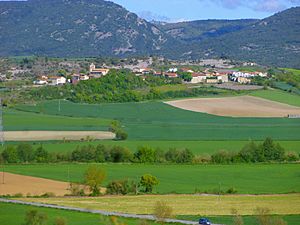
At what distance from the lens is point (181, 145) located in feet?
191

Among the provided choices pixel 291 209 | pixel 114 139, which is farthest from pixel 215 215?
pixel 114 139

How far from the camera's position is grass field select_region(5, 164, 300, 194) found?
4381cm

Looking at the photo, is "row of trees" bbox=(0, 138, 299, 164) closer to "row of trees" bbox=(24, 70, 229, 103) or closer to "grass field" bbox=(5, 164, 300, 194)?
"grass field" bbox=(5, 164, 300, 194)

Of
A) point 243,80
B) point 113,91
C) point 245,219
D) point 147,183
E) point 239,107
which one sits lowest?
point 243,80

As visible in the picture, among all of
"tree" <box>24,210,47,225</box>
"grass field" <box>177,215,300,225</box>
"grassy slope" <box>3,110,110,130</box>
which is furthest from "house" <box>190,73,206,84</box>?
"tree" <box>24,210,47,225</box>

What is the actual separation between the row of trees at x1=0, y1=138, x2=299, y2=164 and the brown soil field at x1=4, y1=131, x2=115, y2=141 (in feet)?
21.6

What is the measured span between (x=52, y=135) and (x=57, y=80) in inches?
1884

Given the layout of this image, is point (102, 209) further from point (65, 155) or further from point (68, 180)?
point (65, 155)

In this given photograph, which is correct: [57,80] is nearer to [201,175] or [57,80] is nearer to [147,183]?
[201,175]

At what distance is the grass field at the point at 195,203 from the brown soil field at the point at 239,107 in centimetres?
3768

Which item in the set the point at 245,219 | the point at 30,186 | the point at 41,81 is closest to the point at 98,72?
the point at 41,81

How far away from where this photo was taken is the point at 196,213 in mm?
35719

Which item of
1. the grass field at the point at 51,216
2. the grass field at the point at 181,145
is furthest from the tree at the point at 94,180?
the grass field at the point at 181,145

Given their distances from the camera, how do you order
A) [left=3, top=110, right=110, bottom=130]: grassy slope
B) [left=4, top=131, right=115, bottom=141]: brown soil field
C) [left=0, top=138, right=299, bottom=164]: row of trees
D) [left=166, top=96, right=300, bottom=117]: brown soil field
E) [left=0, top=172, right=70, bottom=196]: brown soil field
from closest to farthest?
1. [left=0, top=172, right=70, bottom=196]: brown soil field
2. [left=0, top=138, right=299, bottom=164]: row of trees
3. [left=4, top=131, right=115, bottom=141]: brown soil field
4. [left=3, top=110, right=110, bottom=130]: grassy slope
5. [left=166, top=96, right=300, bottom=117]: brown soil field
